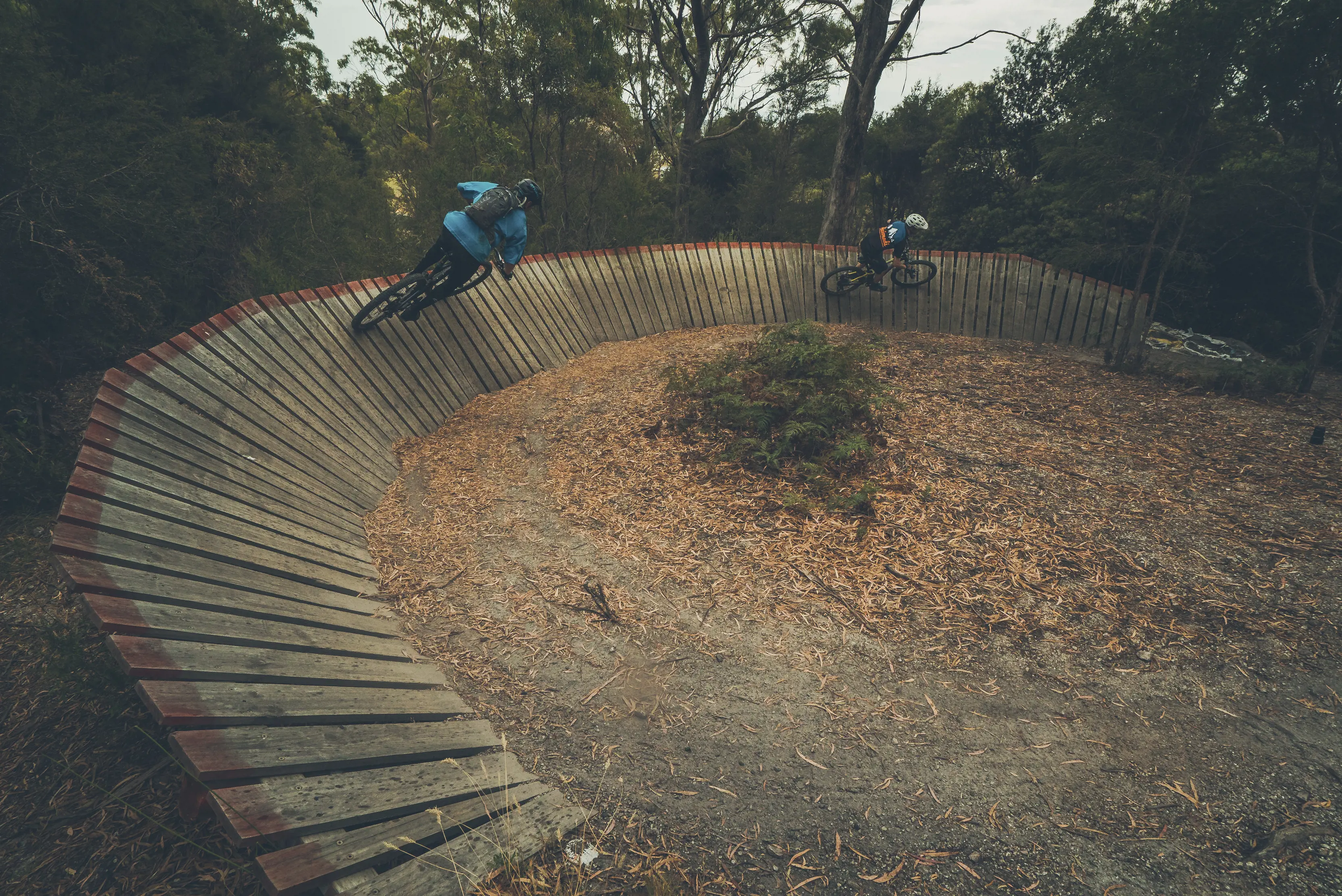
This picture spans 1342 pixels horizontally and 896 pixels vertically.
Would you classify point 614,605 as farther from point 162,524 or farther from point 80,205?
point 80,205

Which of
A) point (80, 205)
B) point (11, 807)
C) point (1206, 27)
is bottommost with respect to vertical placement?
point (11, 807)

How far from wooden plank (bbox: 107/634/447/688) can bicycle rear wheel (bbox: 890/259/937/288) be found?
9.84 meters

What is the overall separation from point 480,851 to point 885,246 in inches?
392

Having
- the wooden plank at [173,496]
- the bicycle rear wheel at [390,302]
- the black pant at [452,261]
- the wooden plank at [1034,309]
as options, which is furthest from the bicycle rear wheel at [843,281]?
the wooden plank at [173,496]

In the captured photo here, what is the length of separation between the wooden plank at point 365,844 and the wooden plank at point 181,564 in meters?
1.75

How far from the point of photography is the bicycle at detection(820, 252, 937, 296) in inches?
399

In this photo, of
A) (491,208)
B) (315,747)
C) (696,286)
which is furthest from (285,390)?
(696,286)

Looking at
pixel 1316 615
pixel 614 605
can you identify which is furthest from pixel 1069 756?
pixel 614 605

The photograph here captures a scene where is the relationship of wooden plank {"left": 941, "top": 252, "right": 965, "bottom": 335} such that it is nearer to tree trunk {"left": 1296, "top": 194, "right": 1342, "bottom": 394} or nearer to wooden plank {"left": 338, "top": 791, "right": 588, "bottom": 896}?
tree trunk {"left": 1296, "top": 194, "right": 1342, "bottom": 394}

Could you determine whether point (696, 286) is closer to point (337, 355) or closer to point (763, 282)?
point (763, 282)

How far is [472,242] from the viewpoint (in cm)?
610

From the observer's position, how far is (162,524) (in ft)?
10.2

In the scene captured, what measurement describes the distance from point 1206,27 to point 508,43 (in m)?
10.5

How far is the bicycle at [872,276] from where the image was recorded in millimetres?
10133
